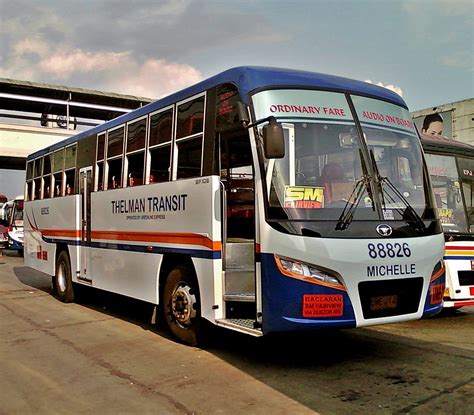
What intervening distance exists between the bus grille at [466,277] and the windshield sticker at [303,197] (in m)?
3.65

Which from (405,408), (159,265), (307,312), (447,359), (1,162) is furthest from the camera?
(1,162)

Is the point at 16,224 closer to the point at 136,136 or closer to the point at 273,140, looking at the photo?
the point at 136,136

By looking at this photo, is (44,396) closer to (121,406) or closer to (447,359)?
(121,406)

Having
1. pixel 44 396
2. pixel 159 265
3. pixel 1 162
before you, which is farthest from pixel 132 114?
pixel 1 162

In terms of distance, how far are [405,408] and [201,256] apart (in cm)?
276

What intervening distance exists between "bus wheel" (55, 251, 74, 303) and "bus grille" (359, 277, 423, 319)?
22.9 feet

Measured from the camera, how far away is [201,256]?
627cm

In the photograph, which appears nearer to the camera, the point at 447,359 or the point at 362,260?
the point at 362,260

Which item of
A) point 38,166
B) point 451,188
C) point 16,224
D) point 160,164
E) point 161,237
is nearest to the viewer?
point 161,237

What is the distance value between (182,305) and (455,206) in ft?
15.4

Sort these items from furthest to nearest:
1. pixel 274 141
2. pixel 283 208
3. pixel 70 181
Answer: pixel 70 181 < pixel 283 208 < pixel 274 141

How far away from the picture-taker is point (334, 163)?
5660mm

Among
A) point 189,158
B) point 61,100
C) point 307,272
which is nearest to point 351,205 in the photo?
point 307,272

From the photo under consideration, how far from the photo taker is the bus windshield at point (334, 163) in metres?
5.36
